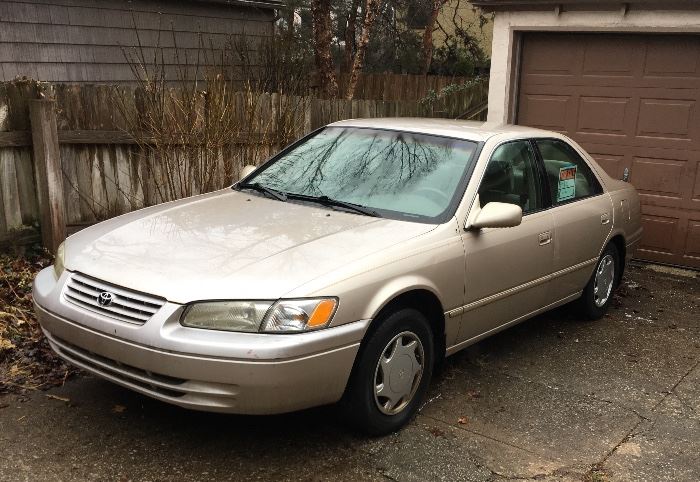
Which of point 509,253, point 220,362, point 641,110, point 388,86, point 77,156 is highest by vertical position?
point 641,110

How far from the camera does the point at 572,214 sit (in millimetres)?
5238

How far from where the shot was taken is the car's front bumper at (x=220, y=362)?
315 cm

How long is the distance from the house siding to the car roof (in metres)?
5.97

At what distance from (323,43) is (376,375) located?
9951 millimetres

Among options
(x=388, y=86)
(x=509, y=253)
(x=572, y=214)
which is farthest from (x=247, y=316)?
(x=388, y=86)

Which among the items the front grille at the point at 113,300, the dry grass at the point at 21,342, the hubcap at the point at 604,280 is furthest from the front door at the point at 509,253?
the dry grass at the point at 21,342

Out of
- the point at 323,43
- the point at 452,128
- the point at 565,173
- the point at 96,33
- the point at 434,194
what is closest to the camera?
the point at 434,194

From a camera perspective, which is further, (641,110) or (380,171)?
(641,110)

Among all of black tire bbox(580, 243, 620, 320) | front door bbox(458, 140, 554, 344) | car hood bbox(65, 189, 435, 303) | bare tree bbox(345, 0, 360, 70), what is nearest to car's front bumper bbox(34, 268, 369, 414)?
car hood bbox(65, 189, 435, 303)

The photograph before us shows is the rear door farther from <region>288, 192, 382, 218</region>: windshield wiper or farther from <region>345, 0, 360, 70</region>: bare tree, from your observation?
<region>345, 0, 360, 70</region>: bare tree

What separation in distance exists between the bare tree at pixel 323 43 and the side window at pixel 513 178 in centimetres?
816

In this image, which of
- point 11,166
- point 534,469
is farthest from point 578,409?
point 11,166

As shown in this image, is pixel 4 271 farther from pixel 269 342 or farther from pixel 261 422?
pixel 269 342

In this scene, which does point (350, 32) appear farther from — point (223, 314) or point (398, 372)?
point (223, 314)
